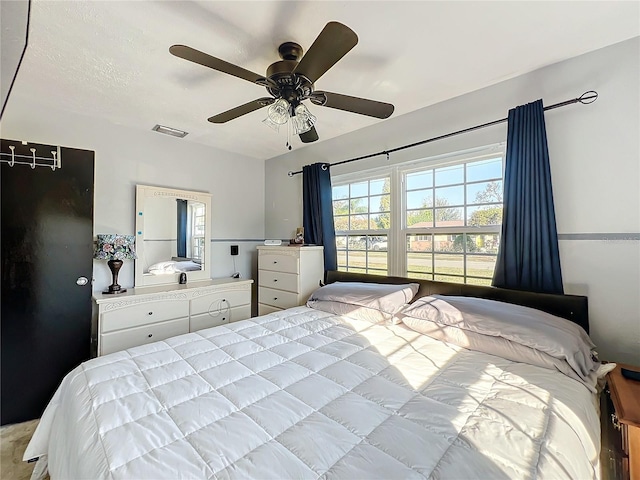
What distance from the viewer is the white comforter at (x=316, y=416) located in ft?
2.76

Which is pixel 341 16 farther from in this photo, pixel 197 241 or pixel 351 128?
pixel 197 241

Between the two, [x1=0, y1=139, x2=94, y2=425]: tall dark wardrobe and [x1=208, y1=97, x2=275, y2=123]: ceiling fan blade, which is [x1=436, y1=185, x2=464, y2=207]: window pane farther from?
[x1=0, y1=139, x2=94, y2=425]: tall dark wardrobe

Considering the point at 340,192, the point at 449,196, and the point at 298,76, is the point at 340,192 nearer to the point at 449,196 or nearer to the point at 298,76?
the point at 449,196

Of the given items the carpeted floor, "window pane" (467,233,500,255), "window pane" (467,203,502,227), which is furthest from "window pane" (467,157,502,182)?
the carpeted floor

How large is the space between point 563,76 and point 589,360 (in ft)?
5.90

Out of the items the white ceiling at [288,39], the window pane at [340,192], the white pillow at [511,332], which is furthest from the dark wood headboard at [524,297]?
the white ceiling at [288,39]

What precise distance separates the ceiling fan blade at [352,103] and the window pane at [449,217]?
1.13 m

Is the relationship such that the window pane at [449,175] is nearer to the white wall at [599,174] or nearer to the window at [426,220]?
the window at [426,220]

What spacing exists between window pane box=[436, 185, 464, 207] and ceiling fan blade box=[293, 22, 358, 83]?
162 cm

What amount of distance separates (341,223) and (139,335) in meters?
2.33

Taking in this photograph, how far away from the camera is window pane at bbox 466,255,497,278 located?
87.7 inches

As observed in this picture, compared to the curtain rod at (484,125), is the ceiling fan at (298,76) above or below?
below

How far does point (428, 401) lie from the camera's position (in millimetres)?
1162

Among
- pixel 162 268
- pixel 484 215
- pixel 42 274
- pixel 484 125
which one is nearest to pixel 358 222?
pixel 484 215
